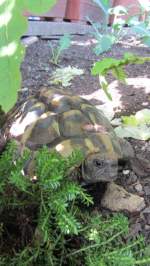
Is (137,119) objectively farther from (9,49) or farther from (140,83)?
(9,49)

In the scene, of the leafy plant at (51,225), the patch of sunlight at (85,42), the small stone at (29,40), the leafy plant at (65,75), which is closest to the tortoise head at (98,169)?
the leafy plant at (51,225)

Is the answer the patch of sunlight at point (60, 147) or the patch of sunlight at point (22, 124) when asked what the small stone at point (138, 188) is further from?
the patch of sunlight at point (22, 124)

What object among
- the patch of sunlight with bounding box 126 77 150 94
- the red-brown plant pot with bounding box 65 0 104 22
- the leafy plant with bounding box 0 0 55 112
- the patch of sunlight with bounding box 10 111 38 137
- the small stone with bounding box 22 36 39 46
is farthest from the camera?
the red-brown plant pot with bounding box 65 0 104 22

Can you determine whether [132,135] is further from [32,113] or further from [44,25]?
[44,25]

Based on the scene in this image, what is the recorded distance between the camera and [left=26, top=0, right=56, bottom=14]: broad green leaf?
0.34m

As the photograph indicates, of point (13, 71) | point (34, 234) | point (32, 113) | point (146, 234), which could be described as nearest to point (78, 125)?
point (32, 113)

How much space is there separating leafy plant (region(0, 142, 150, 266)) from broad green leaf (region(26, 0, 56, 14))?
0.55 m

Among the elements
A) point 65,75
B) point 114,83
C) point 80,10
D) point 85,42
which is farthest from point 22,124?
point 80,10

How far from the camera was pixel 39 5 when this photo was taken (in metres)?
0.35

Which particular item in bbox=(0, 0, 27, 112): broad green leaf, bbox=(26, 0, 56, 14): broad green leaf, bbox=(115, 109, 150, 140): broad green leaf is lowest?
bbox=(115, 109, 150, 140): broad green leaf

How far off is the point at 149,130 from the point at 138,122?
61 millimetres

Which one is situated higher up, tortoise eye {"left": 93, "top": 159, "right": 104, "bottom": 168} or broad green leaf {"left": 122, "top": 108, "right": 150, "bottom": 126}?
tortoise eye {"left": 93, "top": 159, "right": 104, "bottom": 168}

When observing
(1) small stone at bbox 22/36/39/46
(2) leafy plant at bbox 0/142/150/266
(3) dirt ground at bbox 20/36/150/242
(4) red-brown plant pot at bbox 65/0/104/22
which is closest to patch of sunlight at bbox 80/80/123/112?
(3) dirt ground at bbox 20/36/150/242

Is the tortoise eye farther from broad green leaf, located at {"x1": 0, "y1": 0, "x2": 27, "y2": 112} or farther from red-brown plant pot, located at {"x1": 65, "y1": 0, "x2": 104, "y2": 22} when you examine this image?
red-brown plant pot, located at {"x1": 65, "y1": 0, "x2": 104, "y2": 22}
